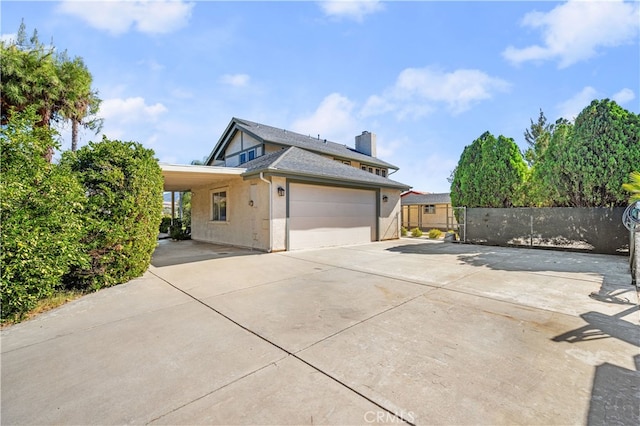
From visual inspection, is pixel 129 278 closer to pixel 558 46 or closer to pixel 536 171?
pixel 558 46

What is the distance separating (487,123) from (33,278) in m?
17.3

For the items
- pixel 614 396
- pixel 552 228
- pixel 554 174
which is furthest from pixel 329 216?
pixel 614 396

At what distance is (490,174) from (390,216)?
506 cm

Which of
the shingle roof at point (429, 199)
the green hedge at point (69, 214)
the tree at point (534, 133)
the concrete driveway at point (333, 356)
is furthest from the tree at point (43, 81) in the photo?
the tree at point (534, 133)

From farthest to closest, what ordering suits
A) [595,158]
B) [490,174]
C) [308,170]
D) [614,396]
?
[490,174] → [308,170] → [595,158] → [614,396]

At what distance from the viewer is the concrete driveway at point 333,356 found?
6.30ft

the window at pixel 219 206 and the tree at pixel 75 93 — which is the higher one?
the tree at pixel 75 93

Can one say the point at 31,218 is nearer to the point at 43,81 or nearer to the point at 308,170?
the point at 308,170

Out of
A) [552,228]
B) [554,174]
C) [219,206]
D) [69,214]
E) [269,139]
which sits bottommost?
[552,228]

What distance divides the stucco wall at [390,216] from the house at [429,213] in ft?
29.9

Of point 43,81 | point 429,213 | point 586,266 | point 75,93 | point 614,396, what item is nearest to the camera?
point 614,396

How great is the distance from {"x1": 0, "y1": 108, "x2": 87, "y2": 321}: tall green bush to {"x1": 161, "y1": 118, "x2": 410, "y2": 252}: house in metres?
4.13

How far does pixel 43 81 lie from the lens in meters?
12.0

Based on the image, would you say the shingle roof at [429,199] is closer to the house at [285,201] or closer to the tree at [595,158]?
the house at [285,201]
